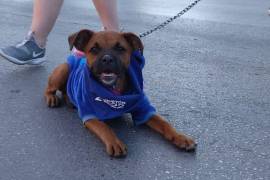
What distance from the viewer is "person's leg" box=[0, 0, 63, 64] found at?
476 cm

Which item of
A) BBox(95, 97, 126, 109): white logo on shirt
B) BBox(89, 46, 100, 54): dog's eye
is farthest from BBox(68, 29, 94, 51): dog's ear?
BBox(95, 97, 126, 109): white logo on shirt

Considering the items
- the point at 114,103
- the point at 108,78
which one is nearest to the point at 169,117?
the point at 114,103

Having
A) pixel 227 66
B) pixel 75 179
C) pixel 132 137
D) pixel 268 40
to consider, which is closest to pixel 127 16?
pixel 268 40

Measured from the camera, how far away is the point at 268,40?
6.40m

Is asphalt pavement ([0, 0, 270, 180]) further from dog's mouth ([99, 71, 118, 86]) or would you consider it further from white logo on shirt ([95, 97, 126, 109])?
dog's mouth ([99, 71, 118, 86])

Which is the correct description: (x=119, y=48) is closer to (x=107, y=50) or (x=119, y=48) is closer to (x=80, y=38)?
(x=107, y=50)

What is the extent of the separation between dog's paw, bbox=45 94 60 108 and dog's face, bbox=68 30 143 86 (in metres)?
0.59

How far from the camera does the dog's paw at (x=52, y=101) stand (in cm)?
399

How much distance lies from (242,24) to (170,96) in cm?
366

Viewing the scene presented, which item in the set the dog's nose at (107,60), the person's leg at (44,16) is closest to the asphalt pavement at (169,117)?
the person's leg at (44,16)

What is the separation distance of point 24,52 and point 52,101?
0.97m

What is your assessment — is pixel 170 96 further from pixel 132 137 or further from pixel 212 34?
pixel 212 34

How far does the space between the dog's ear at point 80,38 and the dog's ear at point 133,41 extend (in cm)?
24

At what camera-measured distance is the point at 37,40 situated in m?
4.87
